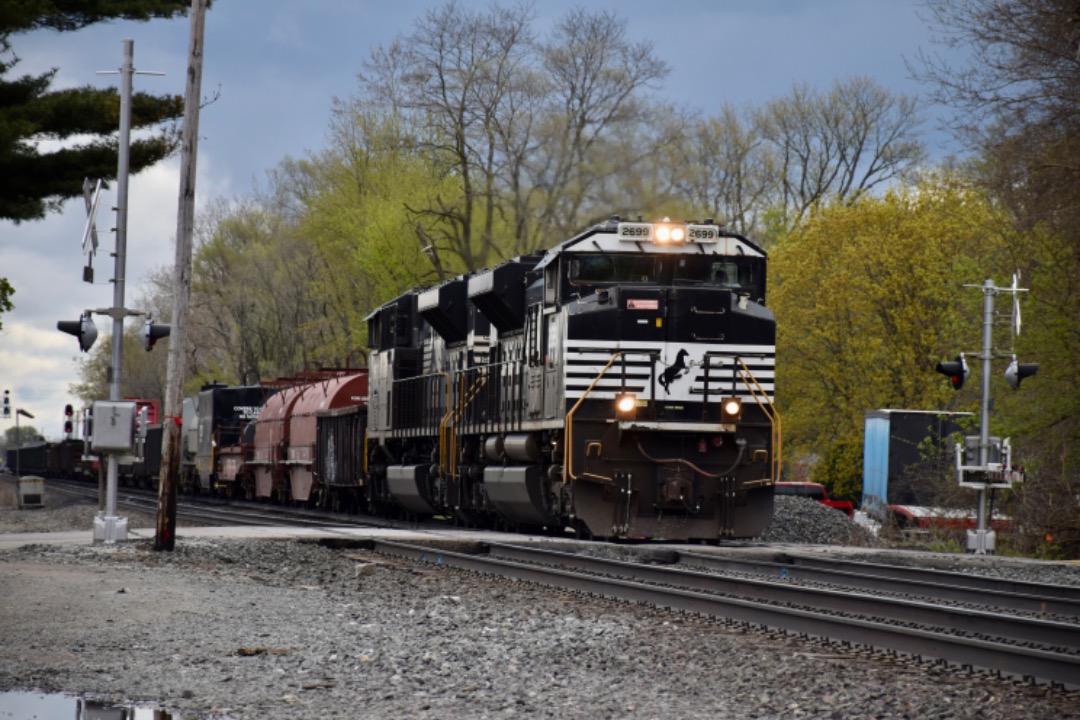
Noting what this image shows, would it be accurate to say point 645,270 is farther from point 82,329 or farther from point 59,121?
point 59,121

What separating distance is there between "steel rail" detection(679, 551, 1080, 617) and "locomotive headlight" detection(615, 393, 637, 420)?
1862 mm

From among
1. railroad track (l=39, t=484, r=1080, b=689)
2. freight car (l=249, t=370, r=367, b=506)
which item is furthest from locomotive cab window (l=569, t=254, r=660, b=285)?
freight car (l=249, t=370, r=367, b=506)

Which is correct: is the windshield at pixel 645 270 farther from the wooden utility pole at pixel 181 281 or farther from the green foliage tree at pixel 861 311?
the green foliage tree at pixel 861 311

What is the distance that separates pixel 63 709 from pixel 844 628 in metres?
4.74

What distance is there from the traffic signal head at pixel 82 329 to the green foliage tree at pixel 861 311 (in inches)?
1032

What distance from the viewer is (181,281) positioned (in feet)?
52.9

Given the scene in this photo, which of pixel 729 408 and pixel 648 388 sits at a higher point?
pixel 648 388

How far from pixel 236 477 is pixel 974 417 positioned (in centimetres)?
2268

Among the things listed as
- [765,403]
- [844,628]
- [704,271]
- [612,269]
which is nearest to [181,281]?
[612,269]

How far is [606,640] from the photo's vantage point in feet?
29.9

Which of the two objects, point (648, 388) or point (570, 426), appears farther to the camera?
point (648, 388)

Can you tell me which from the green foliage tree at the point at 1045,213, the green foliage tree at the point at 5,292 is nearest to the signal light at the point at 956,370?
the green foliage tree at the point at 1045,213

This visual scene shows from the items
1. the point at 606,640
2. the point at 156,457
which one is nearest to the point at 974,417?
the point at 606,640

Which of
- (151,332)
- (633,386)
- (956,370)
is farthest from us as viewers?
(956,370)
